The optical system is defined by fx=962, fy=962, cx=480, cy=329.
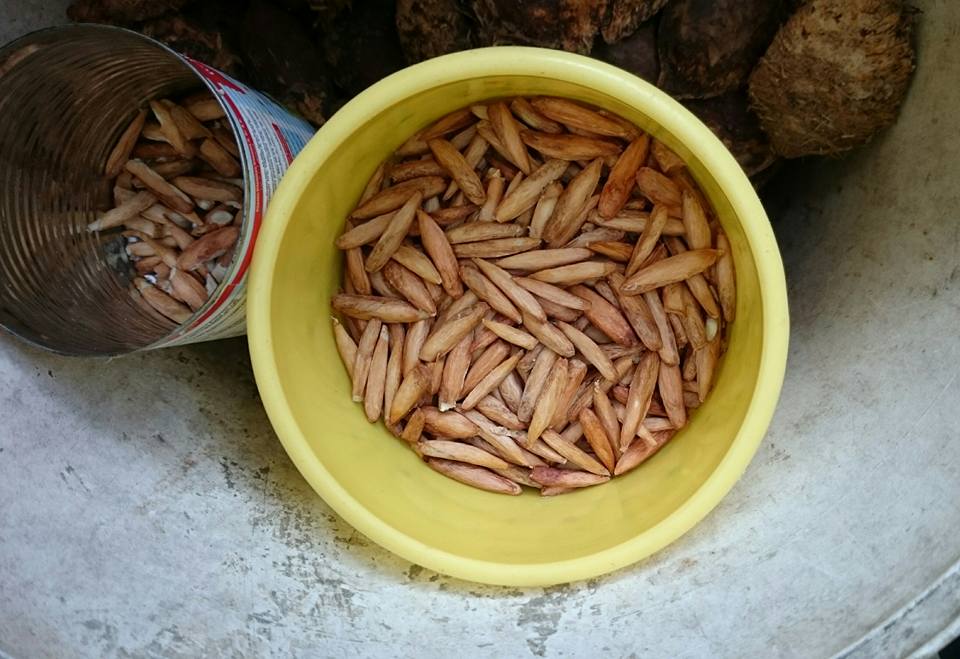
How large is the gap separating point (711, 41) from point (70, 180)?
2.08ft

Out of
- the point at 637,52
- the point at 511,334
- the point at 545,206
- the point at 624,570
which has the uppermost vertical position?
the point at 637,52

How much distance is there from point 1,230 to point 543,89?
516 millimetres

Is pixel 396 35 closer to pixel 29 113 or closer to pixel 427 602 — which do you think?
pixel 29 113

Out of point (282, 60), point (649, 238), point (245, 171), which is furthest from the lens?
point (282, 60)

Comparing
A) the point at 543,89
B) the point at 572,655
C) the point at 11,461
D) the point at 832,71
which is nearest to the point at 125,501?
Answer: the point at 11,461

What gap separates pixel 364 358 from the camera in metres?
0.92

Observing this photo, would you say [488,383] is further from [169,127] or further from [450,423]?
[169,127]

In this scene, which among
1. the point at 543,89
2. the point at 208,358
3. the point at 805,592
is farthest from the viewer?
the point at 208,358

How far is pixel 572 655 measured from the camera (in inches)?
30.6

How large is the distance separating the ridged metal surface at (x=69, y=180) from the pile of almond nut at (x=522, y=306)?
228 millimetres

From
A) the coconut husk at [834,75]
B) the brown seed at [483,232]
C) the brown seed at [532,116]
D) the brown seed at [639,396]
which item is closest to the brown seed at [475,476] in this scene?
the brown seed at [639,396]

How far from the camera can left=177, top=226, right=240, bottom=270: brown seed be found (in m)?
0.93

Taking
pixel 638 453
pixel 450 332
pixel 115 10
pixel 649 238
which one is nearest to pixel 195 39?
pixel 115 10

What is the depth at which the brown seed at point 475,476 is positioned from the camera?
91 centimetres
